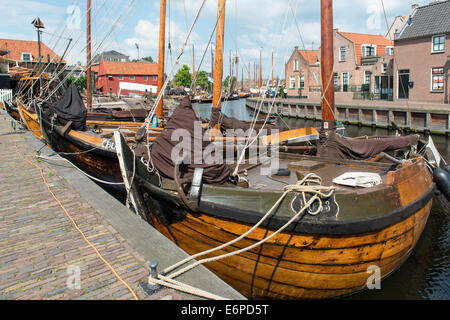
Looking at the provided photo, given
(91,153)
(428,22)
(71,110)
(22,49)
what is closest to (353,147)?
(91,153)

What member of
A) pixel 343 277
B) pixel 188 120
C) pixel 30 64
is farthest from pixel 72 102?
pixel 30 64

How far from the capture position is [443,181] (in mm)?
5801

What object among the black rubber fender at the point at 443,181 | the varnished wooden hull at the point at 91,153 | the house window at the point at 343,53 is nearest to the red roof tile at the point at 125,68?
the house window at the point at 343,53

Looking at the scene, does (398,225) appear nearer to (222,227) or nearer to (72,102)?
(222,227)

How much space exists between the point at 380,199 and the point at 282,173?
204 cm

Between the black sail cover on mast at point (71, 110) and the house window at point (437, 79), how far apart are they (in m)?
26.8

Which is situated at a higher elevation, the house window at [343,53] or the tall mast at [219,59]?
the house window at [343,53]

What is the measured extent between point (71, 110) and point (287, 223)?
1037cm

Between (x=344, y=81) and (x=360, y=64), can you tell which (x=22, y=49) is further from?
(x=360, y=64)

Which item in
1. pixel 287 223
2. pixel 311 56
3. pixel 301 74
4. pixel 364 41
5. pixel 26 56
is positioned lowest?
pixel 287 223

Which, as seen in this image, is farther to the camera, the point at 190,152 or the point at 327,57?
the point at 327,57

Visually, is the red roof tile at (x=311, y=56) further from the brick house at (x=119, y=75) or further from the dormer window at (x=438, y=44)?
the brick house at (x=119, y=75)

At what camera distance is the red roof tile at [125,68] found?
211 ft

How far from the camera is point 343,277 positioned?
4762 millimetres
